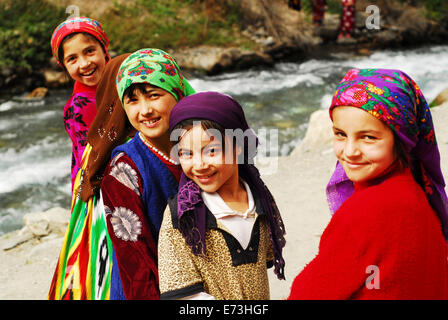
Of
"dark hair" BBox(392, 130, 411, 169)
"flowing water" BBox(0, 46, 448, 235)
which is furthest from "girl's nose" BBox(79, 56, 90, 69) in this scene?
"flowing water" BBox(0, 46, 448, 235)

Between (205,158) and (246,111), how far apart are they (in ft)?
25.5

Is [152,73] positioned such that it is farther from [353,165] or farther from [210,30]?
[210,30]

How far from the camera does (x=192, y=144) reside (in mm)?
1562

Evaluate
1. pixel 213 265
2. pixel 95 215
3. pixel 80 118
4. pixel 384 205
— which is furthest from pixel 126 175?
pixel 384 205

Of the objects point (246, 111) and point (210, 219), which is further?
point (246, 111)

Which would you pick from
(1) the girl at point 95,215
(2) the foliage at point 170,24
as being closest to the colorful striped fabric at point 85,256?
(1) the girl at point 95,215

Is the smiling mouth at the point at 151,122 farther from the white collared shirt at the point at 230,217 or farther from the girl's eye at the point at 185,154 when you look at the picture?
the white collared shirt at the point at 230,217

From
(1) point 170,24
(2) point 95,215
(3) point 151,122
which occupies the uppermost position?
(1) point 170,24

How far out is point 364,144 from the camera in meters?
1.40

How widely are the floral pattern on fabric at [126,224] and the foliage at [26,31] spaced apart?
993 cm

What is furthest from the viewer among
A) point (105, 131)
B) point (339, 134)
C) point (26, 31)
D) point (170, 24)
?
point (170, 24)

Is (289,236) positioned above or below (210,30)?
below

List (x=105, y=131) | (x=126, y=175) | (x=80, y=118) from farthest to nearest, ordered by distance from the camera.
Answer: (x=80, y=118) < (x=105, y=131) < (x=126, y=175)
